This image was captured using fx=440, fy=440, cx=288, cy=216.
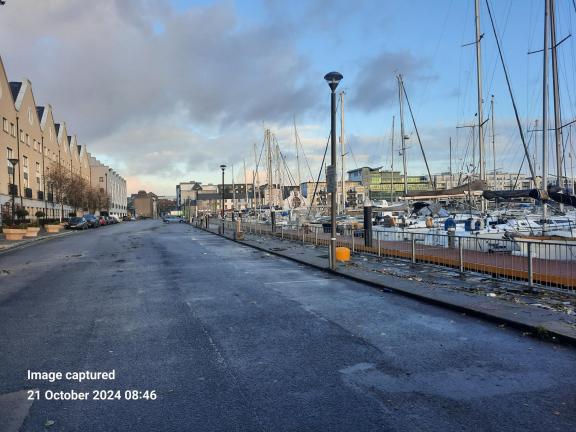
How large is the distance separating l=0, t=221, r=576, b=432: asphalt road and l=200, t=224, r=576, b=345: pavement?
37 cm

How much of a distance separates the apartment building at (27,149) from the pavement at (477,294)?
34353 mm

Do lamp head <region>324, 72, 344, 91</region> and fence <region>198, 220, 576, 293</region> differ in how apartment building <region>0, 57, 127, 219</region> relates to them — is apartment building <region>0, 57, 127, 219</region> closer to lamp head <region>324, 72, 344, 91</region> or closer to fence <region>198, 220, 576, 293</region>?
lamp head <region>324, 72, 344, 91</region>

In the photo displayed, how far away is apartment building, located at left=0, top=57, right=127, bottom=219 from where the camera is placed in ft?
149

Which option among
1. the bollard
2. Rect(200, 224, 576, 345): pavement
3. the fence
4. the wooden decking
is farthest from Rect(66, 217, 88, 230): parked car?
Rect(200, 224, 576, 345): pavement

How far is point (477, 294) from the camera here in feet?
31.2

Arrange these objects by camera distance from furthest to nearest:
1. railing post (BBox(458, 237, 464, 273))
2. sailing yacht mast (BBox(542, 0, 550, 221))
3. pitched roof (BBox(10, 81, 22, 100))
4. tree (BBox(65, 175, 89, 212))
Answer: pitched roof (BBox(10, 81, 22, 100)) → tree (BBox(65, 175, 89, 212)) → sailing yacht mast (BBox(542, 0, 550, 221)) → railing post (BBox(458, 237, 464, 273))

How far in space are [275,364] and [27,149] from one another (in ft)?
192

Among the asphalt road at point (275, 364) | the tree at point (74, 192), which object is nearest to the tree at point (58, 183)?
the tree at point (74, 192)

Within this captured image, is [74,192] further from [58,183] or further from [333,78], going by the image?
[333,78]

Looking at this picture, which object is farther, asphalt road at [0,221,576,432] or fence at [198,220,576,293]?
fence at [198,220,576,293]

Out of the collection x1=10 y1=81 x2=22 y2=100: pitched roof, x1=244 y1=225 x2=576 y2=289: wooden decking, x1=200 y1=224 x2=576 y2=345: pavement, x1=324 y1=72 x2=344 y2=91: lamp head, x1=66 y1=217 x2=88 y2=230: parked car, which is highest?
x1=10 y1=81 x2=22 y2=100: pitched roof

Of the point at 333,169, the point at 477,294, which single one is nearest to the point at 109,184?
the point at 333,169

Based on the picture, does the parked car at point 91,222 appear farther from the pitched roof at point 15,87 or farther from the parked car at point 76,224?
the pitched roof at point 15,87

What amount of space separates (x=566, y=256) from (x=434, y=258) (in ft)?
12.7
